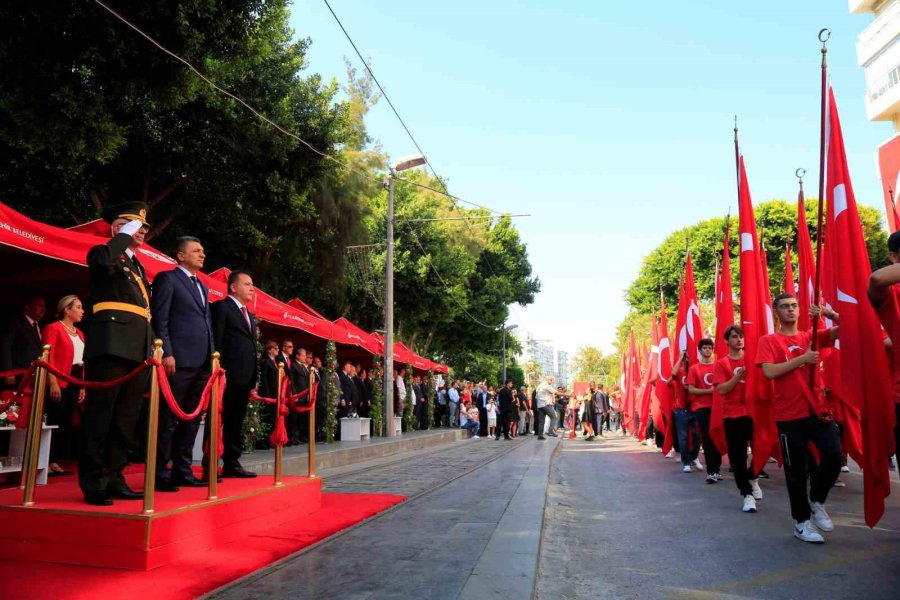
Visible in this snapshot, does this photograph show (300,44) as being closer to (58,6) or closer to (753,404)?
(58,6)

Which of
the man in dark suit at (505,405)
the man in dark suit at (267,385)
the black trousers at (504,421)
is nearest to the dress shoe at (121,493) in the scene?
the man in dark suit at (267,385)

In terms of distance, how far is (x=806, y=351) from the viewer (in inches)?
205

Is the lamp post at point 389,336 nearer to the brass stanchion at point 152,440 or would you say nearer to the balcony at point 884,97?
the brass stanchion at point 152,440

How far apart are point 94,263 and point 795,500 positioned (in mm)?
5215

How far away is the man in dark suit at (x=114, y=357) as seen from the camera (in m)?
4.31

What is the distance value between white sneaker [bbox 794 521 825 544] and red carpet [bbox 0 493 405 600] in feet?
11.7

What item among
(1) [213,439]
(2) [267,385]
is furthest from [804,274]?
(1) [213,439]

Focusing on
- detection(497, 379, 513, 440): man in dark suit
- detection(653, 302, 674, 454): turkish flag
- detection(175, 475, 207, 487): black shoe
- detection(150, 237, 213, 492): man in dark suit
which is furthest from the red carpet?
detection(497, 379, 513, 440): man in dark suit

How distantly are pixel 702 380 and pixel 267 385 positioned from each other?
6779 millimetres

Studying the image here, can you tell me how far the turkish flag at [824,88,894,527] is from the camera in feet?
15.3

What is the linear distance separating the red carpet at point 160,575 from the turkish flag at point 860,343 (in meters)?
3.96

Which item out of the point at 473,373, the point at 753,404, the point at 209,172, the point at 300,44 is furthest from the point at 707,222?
the point at 753,404

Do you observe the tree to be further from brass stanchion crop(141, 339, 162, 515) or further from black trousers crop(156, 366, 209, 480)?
brass stanchion crop(141, 339, 162, 515)

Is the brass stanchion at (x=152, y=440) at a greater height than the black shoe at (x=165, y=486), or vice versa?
the brass stanchion at (x=152, y=440)
